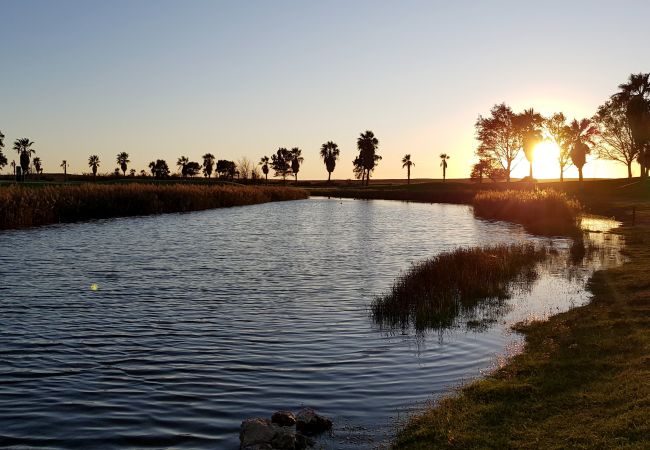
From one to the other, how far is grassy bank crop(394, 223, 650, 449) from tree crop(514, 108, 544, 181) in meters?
84.6

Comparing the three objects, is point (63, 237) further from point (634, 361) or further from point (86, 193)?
point (634, 361)

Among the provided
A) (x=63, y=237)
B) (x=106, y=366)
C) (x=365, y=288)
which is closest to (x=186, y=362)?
(x=106, y=366)

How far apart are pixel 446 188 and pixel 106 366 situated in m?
117

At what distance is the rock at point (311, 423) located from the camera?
339 inches

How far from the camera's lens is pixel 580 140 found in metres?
104

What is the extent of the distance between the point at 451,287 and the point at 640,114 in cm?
8570

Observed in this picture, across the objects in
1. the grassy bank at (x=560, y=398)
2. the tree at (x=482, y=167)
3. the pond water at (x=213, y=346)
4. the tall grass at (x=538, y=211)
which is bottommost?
the pond water at (x=213, y=346)

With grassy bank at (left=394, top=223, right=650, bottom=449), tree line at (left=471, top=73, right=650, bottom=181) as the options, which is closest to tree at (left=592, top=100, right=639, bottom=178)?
tree line at (left=471, top=73, right=650, bottom=181)

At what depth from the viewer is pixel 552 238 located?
125 feet

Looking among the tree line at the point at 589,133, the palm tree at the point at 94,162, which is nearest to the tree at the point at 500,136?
the tree line at the point at 589,133

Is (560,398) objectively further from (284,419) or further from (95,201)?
(95,201)

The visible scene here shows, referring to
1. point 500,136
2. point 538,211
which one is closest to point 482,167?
point 500,136

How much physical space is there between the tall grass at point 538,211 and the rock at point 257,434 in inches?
1463

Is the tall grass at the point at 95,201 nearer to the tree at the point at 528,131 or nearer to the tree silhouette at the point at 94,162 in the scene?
the tree at the point at 528,131
